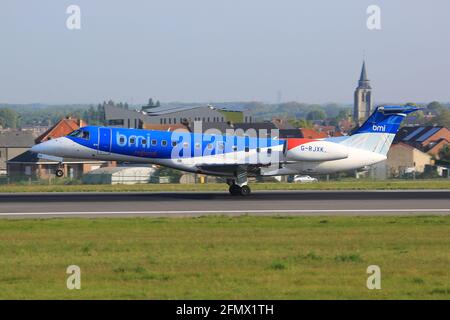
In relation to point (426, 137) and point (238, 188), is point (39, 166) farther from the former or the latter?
point (426, 137)

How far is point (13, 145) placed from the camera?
89375 millimetres

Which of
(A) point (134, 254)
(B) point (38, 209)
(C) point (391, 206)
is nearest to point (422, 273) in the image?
(A) point (134, 254)

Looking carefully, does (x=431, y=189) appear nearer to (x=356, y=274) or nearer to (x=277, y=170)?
(x=277, y=170)

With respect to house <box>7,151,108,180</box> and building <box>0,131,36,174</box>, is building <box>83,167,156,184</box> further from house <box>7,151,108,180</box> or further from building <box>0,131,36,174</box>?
building <box>0,131,36,174</box>

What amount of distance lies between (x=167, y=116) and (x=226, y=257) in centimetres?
7920

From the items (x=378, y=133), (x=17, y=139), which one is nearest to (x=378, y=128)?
(x=378, y=133)

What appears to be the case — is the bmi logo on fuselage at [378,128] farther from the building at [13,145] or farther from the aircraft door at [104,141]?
the building at [13,145]

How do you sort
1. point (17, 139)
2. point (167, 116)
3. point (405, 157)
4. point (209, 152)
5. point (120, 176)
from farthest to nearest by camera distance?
point (167, 116), point (17, 139), point (405, 157), point (120, 176), point (209, 152)

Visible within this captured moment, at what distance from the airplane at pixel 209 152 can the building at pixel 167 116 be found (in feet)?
151

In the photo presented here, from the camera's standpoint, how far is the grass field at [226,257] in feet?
49.1

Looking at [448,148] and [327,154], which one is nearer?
[327,154]
